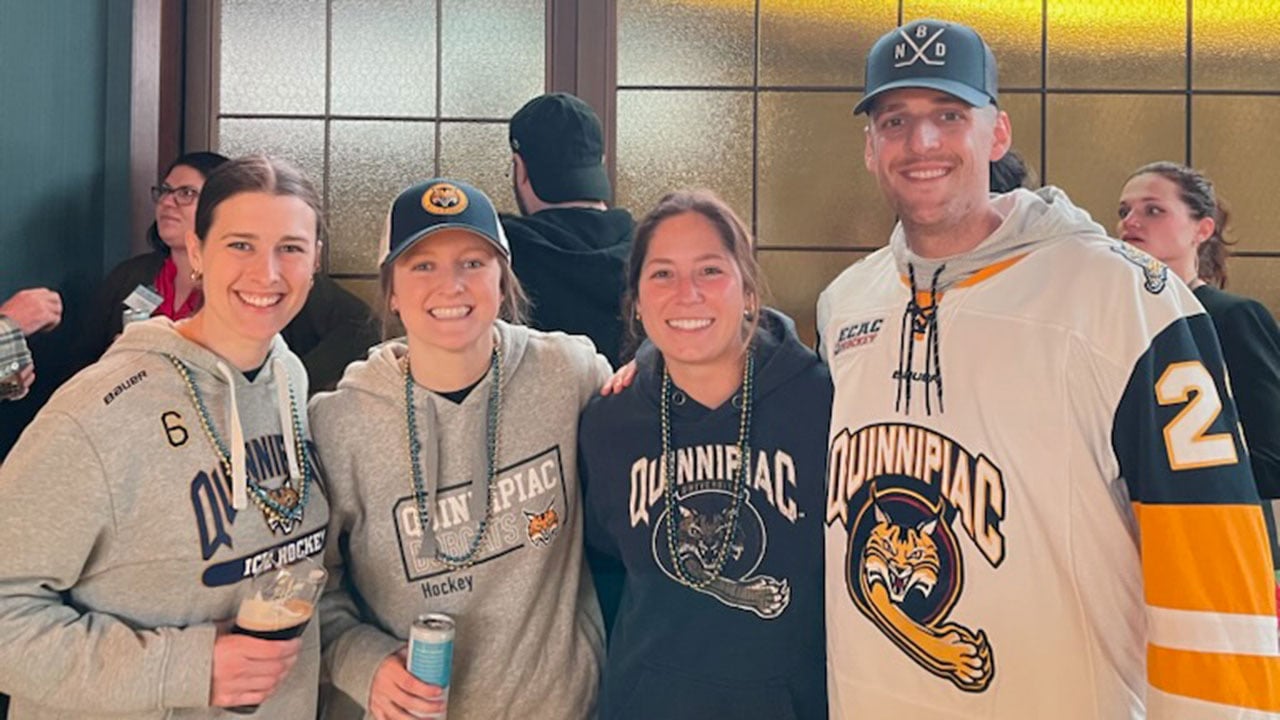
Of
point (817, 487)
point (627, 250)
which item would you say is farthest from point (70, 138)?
point (817, 487)

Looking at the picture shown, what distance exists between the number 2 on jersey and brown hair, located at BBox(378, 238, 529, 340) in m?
1.08

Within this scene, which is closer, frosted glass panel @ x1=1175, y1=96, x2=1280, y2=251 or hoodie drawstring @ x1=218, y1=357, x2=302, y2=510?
hoodie drawstring @ x1=218, y1=357, x2=302, y2=510

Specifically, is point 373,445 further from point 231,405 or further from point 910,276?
point 910,276

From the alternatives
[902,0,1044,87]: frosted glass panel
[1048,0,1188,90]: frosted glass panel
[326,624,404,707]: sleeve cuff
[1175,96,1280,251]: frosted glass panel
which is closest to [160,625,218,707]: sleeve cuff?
[326,624,404,707]: sleeve cuff

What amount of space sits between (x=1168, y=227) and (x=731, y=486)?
173 centimetres

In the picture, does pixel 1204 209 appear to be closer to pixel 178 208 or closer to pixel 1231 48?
pixel 1231 48

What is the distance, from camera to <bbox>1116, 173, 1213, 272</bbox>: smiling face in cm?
291

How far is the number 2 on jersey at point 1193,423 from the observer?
143 cm

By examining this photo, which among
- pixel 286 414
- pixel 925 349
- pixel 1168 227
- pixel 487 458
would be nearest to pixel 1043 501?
pixel 925 349

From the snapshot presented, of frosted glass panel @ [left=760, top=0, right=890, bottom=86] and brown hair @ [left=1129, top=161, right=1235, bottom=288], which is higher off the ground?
frosted glass panel @ [left=760, top=0, right=890, bottom=86]

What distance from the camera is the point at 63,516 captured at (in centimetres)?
158

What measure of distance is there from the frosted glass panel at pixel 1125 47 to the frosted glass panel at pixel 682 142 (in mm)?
1015

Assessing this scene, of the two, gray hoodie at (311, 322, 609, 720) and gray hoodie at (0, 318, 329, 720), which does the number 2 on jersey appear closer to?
gray hoodie at (311, 322, 609, 720)

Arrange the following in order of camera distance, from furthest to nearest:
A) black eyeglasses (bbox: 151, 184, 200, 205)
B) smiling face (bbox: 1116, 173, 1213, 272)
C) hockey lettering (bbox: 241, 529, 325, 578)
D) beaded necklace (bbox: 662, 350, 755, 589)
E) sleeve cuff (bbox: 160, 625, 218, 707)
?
black eyeglasses (bbox: 151, 184, 200, 205) < smiling face (bbox: 1116, 173, 1213, 272) < beaded necklace (bbox: 662, 350, 755, 589) < hockey lettering (bbox: 241, 529, 325, 578) < sleeve cuff (bbox: 160, 625, 218, 707)
